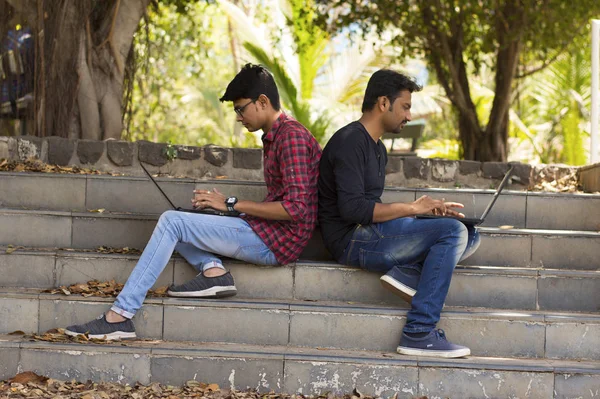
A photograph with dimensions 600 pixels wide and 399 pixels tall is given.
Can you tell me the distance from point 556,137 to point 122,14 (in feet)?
48.9

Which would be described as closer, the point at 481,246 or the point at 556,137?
the point at 481,246

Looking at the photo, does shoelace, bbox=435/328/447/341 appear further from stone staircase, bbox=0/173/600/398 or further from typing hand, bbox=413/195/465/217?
typing hand, bbox=413/195/465/217

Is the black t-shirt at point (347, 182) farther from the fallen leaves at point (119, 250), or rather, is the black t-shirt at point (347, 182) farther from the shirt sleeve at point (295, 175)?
the fallen leaves at point (119, 250)

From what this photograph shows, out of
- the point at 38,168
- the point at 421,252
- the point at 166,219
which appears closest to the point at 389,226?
the point at 421,252

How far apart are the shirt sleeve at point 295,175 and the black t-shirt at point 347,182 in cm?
17

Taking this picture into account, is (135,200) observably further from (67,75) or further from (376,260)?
(67,75)

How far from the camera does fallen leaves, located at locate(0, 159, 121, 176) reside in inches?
289

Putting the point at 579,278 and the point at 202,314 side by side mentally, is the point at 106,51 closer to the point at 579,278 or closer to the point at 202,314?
the point at 202,314

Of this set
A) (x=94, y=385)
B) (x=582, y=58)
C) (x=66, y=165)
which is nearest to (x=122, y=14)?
(x=66, y=165)

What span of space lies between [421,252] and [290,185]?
34.7 inches

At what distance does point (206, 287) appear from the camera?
5.59 m

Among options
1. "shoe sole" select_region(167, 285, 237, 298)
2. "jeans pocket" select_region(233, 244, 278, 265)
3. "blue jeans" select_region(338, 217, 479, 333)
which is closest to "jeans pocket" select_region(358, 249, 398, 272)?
"blue jeans" select_region(338, 217, 479, 333)

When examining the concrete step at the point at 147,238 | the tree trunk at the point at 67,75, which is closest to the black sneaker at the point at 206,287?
the concrete step at the point at 147,238

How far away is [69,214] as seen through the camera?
6473mm
